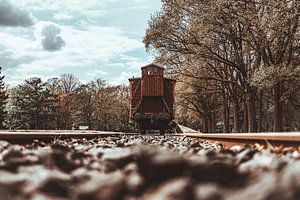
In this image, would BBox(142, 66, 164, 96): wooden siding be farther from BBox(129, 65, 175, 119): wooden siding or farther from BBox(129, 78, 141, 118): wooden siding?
BBox(129, 78, 141, 118): wooden siding

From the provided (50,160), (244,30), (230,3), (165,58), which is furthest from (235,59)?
(50,160)

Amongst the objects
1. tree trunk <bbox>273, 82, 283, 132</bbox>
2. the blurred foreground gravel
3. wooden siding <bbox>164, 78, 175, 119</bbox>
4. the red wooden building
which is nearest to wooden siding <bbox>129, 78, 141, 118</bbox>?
the red wooden building

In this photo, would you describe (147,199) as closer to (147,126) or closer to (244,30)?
(244,30)

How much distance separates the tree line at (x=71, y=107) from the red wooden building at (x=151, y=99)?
45.3m

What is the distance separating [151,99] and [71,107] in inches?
1944

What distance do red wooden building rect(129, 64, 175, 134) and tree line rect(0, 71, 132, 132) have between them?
45306mm

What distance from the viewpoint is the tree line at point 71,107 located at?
69.9m

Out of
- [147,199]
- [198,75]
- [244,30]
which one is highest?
[244,30]

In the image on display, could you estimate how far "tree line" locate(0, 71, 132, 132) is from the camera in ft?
229

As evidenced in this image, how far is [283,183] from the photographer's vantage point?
954 mm

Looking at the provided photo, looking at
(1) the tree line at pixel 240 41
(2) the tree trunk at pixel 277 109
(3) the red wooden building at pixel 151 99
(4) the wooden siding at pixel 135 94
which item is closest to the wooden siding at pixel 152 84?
(3) the red wooden building at pixel 151 99

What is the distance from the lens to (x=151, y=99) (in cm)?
2470

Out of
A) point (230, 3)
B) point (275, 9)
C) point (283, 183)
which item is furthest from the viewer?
point (230, 3)

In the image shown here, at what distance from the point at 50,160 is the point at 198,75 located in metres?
24.2
